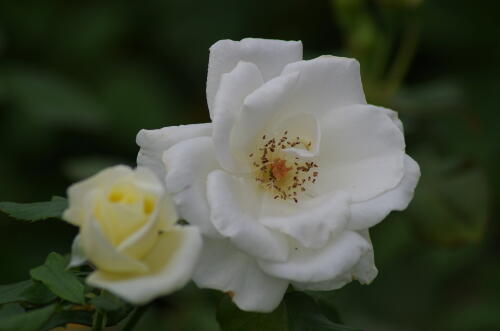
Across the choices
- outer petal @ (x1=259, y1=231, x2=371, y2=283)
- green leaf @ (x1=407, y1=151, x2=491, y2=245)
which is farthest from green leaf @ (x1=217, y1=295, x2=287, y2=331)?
green leaf @ (x1=407, y1=151, x2=491, y2=245)

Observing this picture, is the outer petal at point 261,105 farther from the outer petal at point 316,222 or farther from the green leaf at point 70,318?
the green leaf at point 70,318

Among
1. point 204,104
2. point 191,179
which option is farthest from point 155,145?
point 204,104

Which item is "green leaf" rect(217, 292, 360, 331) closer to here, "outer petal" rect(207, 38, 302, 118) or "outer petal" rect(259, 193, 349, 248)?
"outer petal" rect(259, 193, 349, 248)

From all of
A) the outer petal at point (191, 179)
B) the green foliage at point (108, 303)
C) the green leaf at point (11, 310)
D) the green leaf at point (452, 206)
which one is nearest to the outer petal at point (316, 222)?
the outer petal at point (191, 179)

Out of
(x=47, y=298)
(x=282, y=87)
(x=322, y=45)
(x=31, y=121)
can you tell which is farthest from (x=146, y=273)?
(x=322, y=45)

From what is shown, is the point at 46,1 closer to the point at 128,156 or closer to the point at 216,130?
the point at 128,156

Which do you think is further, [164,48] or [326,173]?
[164,48]

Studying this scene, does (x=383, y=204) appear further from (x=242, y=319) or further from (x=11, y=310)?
(x=11, y=310)
